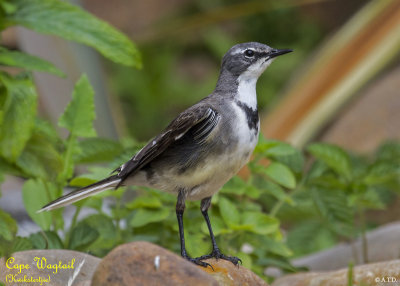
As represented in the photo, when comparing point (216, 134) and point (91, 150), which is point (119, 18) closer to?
point (91, 150)

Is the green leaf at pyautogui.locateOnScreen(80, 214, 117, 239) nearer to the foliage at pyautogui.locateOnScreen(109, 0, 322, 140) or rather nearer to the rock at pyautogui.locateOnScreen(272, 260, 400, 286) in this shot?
the rock at pyautogui.locateOnScreen(272, 260, 400, 286)

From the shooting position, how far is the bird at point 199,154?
369 centimetres

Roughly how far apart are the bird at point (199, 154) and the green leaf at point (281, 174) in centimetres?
55

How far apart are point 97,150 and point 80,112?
1.05 feet

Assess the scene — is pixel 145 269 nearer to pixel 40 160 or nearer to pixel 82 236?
pixel 82 236

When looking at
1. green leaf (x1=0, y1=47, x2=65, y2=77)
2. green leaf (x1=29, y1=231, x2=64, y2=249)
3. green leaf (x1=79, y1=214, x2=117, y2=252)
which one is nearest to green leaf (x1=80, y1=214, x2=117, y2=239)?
green leaf (x1=79, y1=214, x2=117, y2=252)

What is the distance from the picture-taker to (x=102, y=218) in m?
4.40

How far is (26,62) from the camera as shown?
14.5 feet

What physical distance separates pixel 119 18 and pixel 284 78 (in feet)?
9.79

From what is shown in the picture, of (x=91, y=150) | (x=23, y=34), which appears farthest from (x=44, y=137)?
(x=23, y=34)

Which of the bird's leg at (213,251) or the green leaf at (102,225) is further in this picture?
the green leaf at (102,225)

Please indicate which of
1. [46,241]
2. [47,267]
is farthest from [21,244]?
[47,267]

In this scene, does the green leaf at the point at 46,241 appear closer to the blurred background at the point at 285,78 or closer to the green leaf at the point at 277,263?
the green leaf at the point at 277,263

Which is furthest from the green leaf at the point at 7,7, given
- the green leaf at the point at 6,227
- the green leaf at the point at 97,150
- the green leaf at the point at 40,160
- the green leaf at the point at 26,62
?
the green leaf at the point at 6,227
